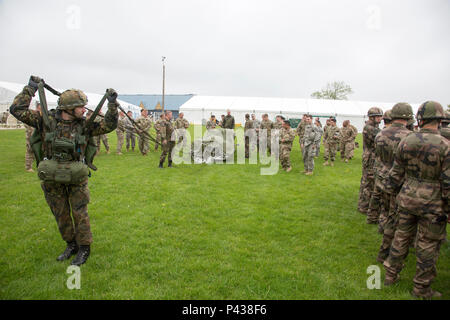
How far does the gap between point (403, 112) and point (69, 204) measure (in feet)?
18.7

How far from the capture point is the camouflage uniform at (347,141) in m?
14.0

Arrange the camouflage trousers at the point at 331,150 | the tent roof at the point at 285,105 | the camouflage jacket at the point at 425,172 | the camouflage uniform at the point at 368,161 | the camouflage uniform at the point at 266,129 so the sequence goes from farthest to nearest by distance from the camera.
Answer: the tent roof at the point at 285,105 → the camouflage uniform at the point at 266,129 → the camouflage trousers at the point at 331,150 → the camouflage uniform at the point at 368,161 → the camouflage jacket at the point at 425,172

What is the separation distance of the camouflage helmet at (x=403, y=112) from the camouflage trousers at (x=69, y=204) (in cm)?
531

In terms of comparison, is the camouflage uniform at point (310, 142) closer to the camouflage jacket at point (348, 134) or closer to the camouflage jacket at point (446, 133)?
the camouflage jacket at point (348, 134)

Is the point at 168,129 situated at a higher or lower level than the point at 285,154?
higher

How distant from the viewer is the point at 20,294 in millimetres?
3324

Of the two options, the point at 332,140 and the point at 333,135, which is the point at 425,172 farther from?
the point at 332,140

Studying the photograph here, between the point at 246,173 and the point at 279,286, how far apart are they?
746cm

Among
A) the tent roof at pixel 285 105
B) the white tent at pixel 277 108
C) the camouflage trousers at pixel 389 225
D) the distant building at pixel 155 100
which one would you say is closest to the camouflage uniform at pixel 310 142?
the camouflage trousers at pixel 389 225

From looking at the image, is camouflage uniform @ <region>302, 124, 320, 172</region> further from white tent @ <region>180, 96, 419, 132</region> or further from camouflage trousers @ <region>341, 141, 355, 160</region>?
white tent @ <region>180, 96, 419, 132</region>

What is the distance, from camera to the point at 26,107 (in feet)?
12.0

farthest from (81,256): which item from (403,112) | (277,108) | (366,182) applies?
(277,108)

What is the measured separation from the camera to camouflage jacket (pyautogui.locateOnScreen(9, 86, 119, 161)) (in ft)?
11.9
